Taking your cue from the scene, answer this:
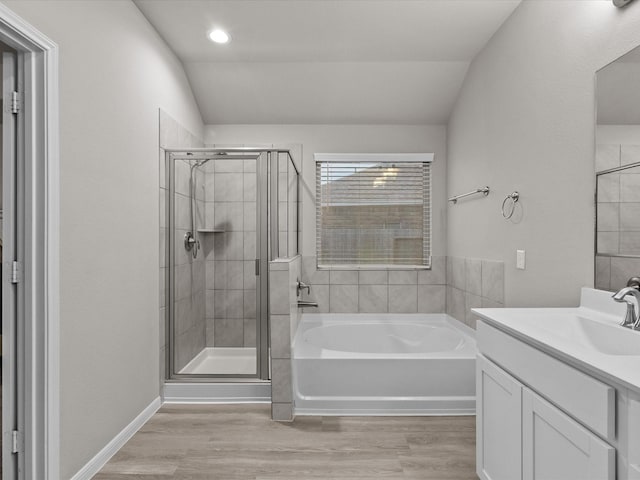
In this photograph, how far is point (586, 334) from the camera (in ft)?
5.43

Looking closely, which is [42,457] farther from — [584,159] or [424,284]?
[424,284]

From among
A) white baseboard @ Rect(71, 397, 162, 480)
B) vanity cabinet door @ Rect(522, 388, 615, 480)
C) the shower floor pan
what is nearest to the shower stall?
the shower floor pan

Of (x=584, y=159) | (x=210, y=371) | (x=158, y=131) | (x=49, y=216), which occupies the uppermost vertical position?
(x=158, y=131)

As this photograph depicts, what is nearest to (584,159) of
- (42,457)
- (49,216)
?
(49,216)

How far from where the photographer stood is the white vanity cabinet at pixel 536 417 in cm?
106

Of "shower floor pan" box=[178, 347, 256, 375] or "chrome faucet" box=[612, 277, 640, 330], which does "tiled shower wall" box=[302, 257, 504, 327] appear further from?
"chrome faucet" box=[612, 277, 640, 330]

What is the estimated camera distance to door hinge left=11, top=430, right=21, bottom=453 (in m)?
1.62

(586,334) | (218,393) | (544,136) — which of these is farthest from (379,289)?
(586,334)

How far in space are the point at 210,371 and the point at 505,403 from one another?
6.58 ft

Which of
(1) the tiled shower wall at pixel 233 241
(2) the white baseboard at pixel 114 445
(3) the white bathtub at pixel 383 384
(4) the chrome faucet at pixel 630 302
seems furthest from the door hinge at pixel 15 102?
(4) the chrome faucet at pixel 630 302

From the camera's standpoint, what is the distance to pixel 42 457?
5.36 ft

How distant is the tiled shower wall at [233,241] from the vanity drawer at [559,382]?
168 cm

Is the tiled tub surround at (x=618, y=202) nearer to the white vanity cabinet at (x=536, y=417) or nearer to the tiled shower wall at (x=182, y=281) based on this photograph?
the white vanity cabinet at (x=536, y=417)

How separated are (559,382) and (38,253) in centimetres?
193
